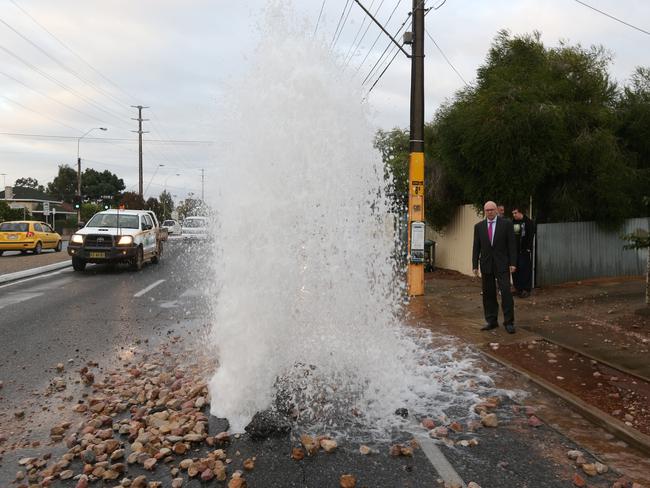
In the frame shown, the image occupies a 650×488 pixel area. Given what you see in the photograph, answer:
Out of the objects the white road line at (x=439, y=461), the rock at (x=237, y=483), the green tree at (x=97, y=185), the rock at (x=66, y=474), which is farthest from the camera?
the green tree at (x=97, y=185)

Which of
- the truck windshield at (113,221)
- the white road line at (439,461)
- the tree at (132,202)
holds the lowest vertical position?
the white road line at (439,461)

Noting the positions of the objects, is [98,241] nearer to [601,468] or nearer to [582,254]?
[582,254]

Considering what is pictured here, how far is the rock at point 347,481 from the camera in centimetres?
333

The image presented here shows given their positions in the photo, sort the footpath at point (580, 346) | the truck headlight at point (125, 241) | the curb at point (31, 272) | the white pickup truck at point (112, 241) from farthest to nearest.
Answer: the truck headlight at point (125, 241) → the white pickup truck at point (112, 241) → the curb at point (31, 272) → the footpath at point (580, 346)

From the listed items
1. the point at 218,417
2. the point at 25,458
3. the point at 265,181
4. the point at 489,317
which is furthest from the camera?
the point at 489,317

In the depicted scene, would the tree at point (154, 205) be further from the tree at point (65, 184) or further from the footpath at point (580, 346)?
the footpath at point (580, 346)

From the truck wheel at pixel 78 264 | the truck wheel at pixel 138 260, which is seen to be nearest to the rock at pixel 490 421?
the truck wheel at pixel 138 260

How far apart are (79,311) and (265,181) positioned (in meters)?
6.56

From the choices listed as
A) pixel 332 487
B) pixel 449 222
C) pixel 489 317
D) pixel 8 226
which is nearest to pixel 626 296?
pixel 489 317

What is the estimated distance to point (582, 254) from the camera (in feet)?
39.7

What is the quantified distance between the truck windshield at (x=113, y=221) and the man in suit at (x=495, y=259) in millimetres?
12924

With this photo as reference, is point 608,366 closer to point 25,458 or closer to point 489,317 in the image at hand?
point 489,317

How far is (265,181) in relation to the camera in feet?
16.1

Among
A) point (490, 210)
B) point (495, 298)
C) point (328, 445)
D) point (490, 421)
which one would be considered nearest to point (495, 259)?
point (495, 298)
